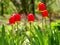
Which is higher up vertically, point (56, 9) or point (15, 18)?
point (15, 18)

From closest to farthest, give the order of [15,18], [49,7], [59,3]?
[15,18], [59,3], [49,7]

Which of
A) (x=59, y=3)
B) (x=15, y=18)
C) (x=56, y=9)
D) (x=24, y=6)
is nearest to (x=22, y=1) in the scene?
(x=24, y=6)

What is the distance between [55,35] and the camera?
9.58ft

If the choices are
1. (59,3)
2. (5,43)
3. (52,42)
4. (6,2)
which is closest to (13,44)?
(5,43)

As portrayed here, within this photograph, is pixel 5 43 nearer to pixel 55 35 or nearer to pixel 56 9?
pixel 55 35

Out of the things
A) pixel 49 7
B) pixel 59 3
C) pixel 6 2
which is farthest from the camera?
pixel 49 7

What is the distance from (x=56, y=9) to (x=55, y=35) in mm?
11326

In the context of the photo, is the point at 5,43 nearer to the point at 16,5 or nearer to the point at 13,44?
the point at 13,44

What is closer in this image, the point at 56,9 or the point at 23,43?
the point at 23,43

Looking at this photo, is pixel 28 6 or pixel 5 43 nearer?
pixel 5 43

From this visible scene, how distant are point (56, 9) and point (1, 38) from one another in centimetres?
1161

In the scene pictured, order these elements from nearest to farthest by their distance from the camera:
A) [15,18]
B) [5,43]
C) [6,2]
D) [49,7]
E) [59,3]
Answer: [5,43]
[15,18]
[6,2]
[59,3]
[49,7]

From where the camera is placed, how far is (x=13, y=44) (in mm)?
2773

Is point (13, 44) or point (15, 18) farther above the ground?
point (15, 18)
